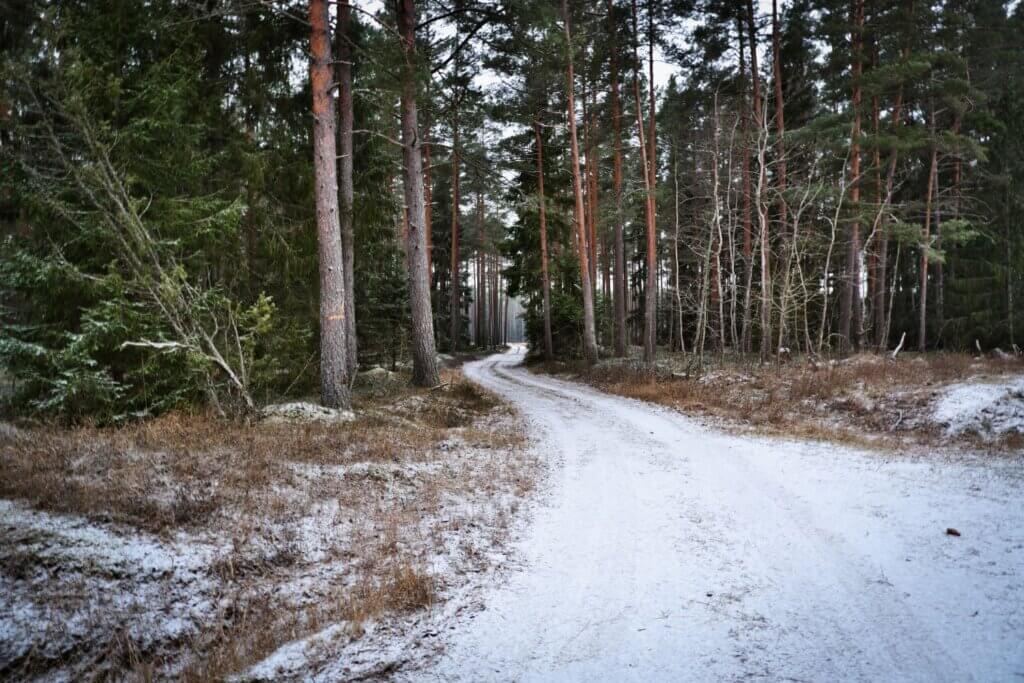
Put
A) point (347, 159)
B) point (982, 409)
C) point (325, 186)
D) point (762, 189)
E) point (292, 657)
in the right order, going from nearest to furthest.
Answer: point (292, 657) → point (982, 409) → point (325, 186) → point (347, 159) → point (762, 189)

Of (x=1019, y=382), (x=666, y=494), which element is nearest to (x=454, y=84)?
(x=666, y=494)

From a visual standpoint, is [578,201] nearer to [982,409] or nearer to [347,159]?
[347,159]

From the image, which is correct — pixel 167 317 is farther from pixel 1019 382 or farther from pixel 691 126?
pixel 691 126

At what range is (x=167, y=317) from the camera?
7.43 m

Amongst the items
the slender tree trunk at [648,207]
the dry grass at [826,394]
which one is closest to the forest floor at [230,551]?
the dry grass at [826,394]

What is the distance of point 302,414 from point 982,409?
12.3 meters

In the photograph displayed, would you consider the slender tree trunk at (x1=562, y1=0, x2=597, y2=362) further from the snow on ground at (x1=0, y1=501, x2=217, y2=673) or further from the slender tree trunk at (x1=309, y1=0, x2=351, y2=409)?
the snow on ground at (x1=0, y1=501, x2=217, y2=673)

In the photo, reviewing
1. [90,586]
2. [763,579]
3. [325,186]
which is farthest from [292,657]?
[325,186]

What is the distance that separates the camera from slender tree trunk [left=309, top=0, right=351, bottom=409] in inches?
340

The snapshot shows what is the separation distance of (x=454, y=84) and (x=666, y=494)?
39.8ft

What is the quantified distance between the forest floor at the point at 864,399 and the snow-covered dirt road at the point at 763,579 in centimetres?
206

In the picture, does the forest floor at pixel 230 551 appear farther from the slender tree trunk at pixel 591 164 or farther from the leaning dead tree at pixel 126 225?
the slender tree trunk at pixel 591 164

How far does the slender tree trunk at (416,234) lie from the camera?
11305 mm

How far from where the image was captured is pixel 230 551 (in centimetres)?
380
